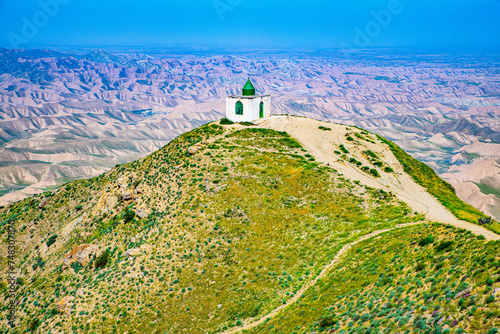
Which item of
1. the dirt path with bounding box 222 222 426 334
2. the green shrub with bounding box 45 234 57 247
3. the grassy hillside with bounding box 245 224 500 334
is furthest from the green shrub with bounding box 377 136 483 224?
the green shrub with bounding box 45 234 57 247

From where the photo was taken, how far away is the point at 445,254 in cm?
1911

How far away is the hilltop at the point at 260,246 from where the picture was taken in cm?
1794

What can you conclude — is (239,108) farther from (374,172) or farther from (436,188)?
(436,188)

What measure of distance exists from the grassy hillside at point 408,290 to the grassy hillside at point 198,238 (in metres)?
3.22

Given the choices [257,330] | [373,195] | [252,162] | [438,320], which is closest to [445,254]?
[438,320]

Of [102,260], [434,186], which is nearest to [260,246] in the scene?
[102,260]

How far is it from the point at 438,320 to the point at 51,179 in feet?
624

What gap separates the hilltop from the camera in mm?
17938

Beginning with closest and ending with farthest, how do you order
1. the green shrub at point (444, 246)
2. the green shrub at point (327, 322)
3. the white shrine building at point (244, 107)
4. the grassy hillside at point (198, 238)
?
the green shrub at point (327, 322)
the green shrub at point (444, 246)
the grassy hillside at point (198, 238)
the white shrine building at point (244, 107)

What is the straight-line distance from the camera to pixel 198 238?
102ft

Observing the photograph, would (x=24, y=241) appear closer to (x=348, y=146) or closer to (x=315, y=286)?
(x=315, y=286)

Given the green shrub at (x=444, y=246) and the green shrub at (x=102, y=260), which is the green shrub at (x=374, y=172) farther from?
the green shrub at (x=102, y=260)

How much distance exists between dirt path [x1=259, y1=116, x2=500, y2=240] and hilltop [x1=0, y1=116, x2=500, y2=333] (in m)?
0.30

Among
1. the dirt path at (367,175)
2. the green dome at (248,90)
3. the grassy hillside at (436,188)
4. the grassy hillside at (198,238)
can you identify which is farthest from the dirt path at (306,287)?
the green dome at (248,90)
